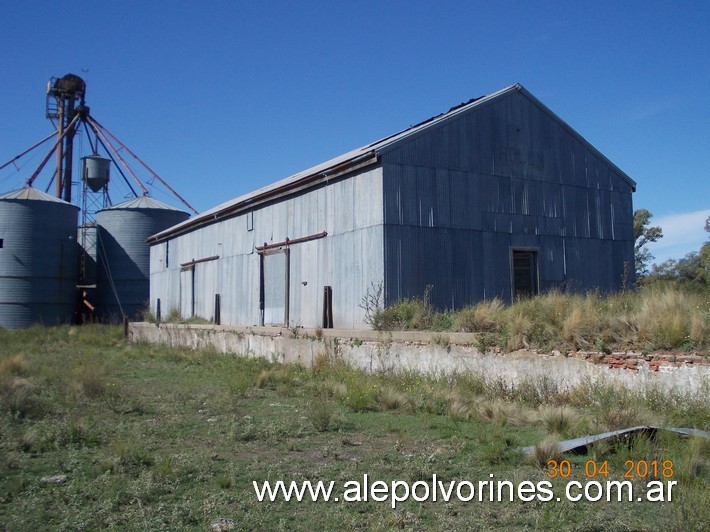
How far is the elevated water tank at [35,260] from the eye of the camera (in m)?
35.4

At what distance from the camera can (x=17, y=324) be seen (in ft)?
116

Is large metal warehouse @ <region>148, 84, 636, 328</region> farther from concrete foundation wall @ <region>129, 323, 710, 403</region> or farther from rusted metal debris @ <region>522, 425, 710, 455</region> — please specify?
rusted metal debris @ <region>522, 425, 710, 455</region>

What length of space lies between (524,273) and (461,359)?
7888 millimetres

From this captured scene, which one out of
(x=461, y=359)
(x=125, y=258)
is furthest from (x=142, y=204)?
(x=461, y=359)

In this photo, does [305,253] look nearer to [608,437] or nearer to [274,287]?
[274,287]

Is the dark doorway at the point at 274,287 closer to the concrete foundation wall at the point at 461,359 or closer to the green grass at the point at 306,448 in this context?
the concrete foundation wall at the point at 461,359

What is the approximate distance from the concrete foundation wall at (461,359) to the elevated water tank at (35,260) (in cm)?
1882

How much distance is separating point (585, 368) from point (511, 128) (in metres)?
11.3

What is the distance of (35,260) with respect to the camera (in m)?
36.1

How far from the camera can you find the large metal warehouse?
58.0ft

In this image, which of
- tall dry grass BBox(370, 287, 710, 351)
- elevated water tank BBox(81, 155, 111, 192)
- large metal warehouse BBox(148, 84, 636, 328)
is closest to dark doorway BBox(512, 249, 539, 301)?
large metal warehouse BBox(148, 84, 636, 328)

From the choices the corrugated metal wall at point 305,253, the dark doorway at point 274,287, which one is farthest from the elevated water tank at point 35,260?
the dark doorway at point 274,287

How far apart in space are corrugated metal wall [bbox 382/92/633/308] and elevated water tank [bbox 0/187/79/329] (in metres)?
26.5

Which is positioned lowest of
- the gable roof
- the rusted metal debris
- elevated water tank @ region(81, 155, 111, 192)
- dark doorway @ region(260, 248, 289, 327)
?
the rusted metal debris
